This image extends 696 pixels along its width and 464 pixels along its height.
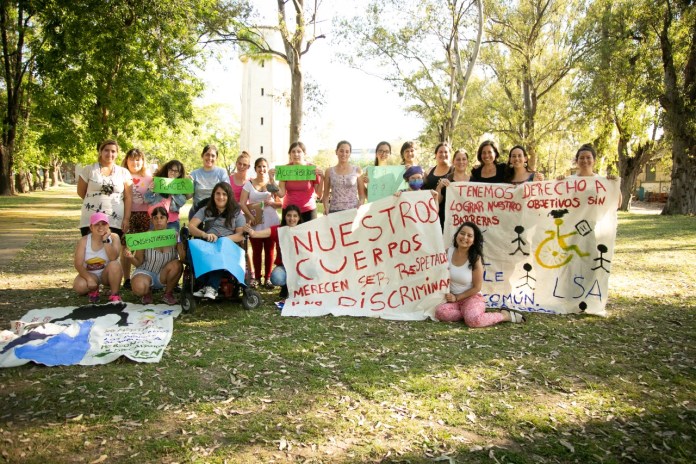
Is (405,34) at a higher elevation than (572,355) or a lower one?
higher

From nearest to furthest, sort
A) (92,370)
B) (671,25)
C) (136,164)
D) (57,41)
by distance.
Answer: (92,370), (136,164), (57,41), (671,25)

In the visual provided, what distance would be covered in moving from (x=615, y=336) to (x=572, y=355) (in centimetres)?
96

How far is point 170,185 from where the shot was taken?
6.68m

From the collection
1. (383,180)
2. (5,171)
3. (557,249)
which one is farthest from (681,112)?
(5,171)

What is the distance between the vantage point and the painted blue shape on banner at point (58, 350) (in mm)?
4102

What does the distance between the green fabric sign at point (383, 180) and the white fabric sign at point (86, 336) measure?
330cm

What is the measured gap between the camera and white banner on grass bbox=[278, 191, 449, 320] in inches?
236

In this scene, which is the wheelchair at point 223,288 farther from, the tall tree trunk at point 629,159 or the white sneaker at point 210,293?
the tall tree trunk at point 629,159

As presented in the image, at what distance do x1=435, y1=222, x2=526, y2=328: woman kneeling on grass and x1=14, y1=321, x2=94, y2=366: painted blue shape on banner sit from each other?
Answer: 384 centimetres

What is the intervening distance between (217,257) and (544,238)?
4.25 meters

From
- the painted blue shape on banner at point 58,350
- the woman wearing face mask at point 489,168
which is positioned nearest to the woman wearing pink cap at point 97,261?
the painted blue shape on banner at point 58,350

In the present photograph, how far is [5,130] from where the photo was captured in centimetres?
2741

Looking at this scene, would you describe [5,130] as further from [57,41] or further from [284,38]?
[284,38]

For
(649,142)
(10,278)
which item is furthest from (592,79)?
(10,278)
